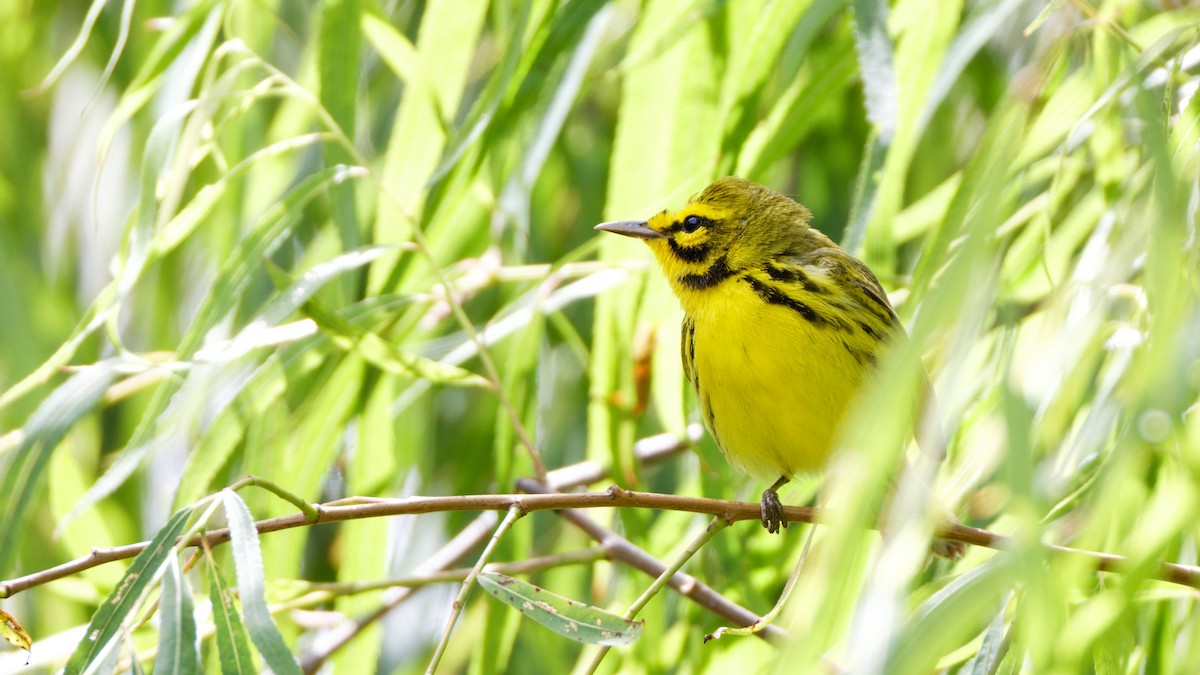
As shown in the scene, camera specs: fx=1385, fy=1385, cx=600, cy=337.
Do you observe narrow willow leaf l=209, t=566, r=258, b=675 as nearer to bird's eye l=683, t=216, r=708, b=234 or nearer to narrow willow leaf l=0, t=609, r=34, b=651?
narrow willow leaf l=0, t=609, r=34, b=651

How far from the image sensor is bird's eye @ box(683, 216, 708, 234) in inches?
116

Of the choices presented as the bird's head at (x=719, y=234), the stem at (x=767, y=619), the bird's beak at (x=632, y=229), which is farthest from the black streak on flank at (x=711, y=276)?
the stem at (x=767, y=619)

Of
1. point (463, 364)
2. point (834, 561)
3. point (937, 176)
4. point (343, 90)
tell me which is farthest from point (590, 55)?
point (834, 561)

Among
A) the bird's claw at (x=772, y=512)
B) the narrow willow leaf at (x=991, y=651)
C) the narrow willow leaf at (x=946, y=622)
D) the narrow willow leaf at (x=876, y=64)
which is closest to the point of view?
the narrow willow leaf at (x=946, y=622)

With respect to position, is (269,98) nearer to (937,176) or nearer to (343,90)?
(343,90)

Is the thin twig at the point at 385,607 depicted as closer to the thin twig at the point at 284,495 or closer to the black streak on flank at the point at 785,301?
the black streak on flank at the point at 785,301

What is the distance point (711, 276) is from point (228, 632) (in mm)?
1411

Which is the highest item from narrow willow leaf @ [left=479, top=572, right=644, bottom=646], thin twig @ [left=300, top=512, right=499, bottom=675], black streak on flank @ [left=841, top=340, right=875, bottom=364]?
black streak on flank @ [left=841, top=340, right=875, bottom=364]

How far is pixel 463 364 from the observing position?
12.1 ft

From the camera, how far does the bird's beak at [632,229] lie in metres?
2.81

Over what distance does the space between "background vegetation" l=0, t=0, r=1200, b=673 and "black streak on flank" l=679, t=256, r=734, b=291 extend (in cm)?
14

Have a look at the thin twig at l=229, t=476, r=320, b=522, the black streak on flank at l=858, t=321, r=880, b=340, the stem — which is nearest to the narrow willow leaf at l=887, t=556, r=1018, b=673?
the stem

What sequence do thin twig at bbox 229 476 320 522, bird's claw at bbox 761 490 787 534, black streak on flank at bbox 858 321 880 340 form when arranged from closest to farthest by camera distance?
thin twig at bbox 229 476 320 522 → bird's claw at bbox 761 490 787 534 → black streak on flank at bbox 858 321 880 340

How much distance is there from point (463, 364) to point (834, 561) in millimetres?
2508
